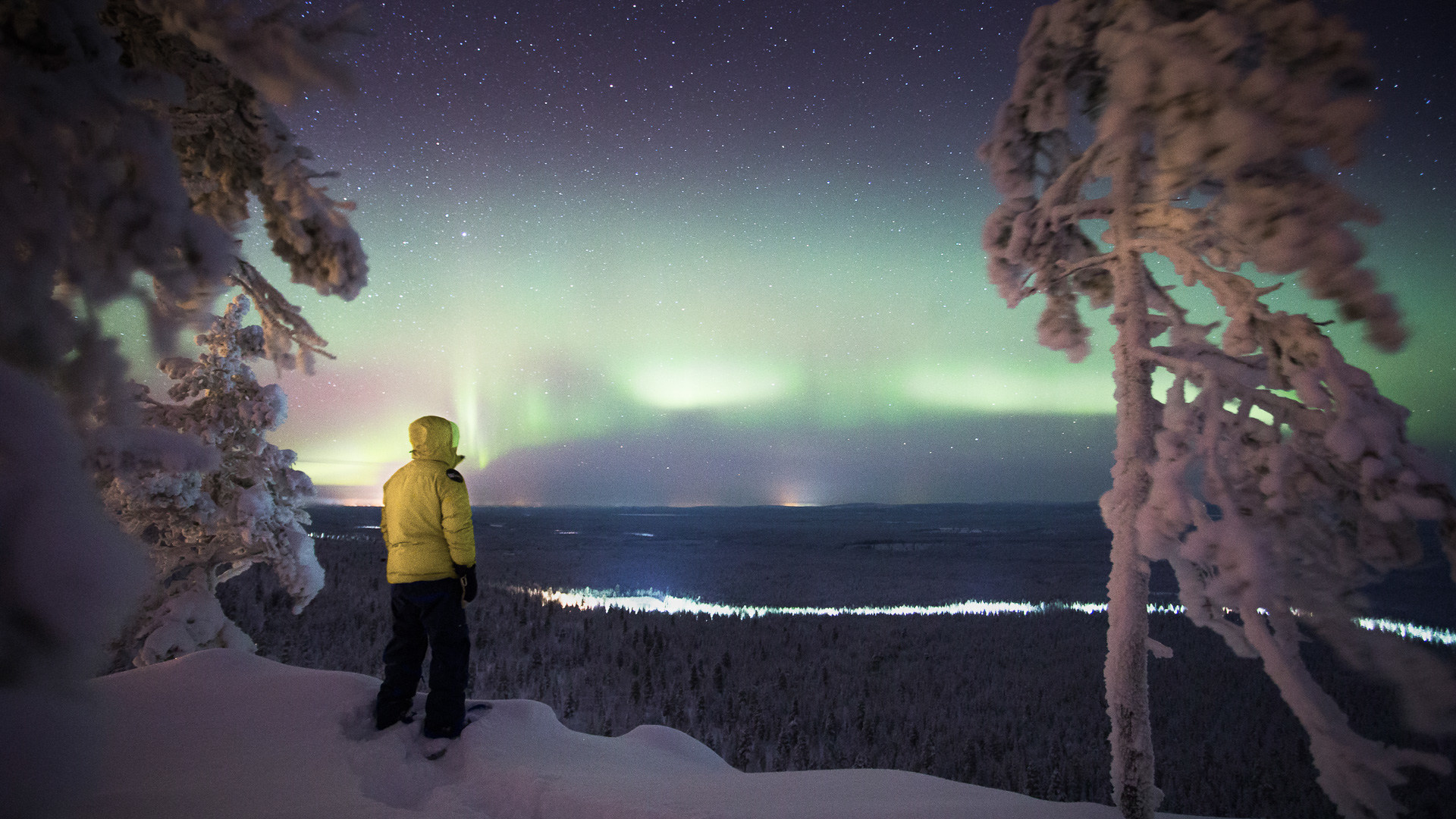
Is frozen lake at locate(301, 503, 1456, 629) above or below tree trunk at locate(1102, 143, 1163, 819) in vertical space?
below

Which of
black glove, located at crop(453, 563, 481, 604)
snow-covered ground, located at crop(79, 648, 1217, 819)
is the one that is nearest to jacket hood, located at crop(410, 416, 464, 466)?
black glove, located at crop(453, 563, 481, 604)

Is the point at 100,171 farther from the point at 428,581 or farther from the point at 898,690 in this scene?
the point at 898,690

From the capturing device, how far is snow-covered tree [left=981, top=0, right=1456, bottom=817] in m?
2.82

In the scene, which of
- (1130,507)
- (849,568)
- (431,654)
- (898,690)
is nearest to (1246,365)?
(1130,507)

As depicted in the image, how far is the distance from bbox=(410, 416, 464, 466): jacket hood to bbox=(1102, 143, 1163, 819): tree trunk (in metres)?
4.77

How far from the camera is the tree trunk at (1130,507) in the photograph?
381 centimetres

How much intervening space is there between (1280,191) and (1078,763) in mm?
5948

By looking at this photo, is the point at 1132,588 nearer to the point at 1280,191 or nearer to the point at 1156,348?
the point at 1156,348

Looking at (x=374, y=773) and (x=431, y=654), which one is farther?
(x=431, y=654)

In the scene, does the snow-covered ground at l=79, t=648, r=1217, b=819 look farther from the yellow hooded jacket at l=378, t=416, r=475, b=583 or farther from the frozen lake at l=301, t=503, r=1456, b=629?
the frozen lake at l=301, t=503, r=1456, b=629

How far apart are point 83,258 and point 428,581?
2869 mm

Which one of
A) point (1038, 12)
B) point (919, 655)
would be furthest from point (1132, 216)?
point (919, 655)

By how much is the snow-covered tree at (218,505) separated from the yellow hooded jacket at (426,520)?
3999 millimetres

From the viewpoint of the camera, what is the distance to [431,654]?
4016mm
